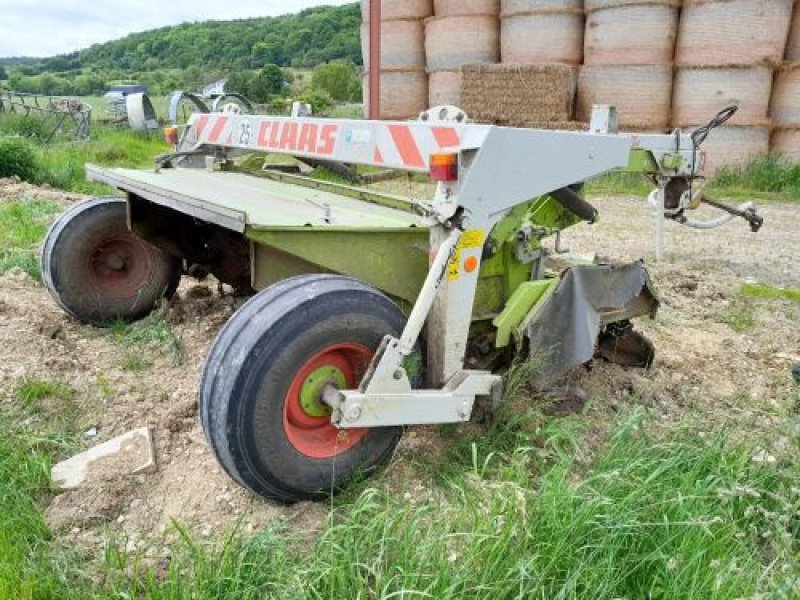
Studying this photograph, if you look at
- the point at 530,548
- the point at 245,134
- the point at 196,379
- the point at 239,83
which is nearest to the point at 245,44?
the point at 239,83

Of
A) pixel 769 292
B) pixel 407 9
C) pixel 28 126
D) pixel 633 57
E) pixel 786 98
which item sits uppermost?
pixel 407 9

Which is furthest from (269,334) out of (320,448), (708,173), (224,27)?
(224,27)

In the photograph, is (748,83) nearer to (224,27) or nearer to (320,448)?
(320,448)

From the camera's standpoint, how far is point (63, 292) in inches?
164

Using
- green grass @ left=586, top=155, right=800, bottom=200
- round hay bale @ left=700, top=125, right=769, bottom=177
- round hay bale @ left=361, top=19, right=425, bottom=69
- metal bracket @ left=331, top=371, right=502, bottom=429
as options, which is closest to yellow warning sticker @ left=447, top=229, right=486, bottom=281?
metal bracket @ left=331, top=371, right=502, bottom=429

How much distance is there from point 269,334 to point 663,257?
16.1 feet

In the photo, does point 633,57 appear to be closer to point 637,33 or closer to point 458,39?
point 637,33

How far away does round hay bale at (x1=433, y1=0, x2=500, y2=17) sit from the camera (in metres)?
11.9

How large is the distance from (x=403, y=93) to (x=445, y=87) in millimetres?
942

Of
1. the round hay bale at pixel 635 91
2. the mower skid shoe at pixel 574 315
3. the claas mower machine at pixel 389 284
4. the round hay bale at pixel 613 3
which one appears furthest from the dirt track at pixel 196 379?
the round hay bale at pixel 613 3

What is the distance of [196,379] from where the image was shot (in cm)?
364

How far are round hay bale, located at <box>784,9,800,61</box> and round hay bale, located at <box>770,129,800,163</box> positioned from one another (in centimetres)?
94

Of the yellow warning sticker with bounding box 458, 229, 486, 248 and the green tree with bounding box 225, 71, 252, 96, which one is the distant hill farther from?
the yellow warning sticker with bounding box 458, 229, 486, 248

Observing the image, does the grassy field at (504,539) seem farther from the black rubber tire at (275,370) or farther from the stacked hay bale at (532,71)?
the stacked hay bale at (532,71)
